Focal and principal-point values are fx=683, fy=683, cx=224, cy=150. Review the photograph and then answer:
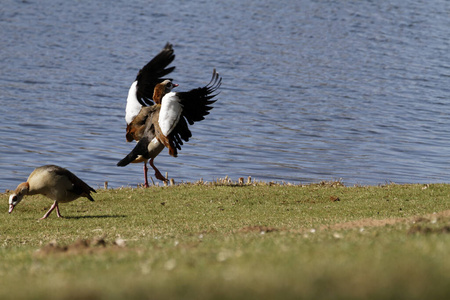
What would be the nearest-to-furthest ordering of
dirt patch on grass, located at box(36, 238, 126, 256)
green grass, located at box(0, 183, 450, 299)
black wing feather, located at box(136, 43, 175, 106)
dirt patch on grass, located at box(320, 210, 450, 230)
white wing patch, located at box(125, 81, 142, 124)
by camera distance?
1. green grass, located at box(0, 183, 450, 299)
2. dirt patch on grass, located at box(36, 238, 126, 256)
3. dirt patch on grass, located at box(320, 210, 450, 230)
4. white wing patch, located at box(125, 81, 142, 124)
5. black wing feather, located at box(136, 43, 175, 106)

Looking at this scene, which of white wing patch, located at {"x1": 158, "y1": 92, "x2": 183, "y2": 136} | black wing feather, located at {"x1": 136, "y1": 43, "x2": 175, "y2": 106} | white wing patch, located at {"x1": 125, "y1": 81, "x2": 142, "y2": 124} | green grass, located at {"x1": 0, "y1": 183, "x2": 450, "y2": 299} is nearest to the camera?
green grass, located at {"x1": 0, "y1": 183, "x2": 450, "y2": 299}

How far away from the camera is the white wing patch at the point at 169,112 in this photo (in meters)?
18.4

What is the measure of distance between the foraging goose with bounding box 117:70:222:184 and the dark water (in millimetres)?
A: 5067

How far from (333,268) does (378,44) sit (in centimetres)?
5423

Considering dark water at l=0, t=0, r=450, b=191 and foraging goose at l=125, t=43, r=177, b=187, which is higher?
foraging goose at l=125, t=43, r=177, b=187

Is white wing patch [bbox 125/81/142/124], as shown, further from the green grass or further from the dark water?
the dark water

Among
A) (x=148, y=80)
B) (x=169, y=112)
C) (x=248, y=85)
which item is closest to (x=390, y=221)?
(x=169, y=112)

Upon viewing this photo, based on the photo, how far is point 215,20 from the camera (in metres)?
64.4

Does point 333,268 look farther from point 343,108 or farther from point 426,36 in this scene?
point 426,36

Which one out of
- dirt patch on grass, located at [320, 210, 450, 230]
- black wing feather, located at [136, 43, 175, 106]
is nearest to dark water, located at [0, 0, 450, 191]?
black wing feather, located at [136, 43, 175, 106]

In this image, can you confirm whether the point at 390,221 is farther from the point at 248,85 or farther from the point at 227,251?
the point at 248,85

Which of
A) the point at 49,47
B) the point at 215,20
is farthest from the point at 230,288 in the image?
the point at 215,20

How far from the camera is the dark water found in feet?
92.0

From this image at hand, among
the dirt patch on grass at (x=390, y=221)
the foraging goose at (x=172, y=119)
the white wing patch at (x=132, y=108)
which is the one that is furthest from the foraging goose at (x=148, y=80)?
the dirt patch on grass at (x=390, y=221)
